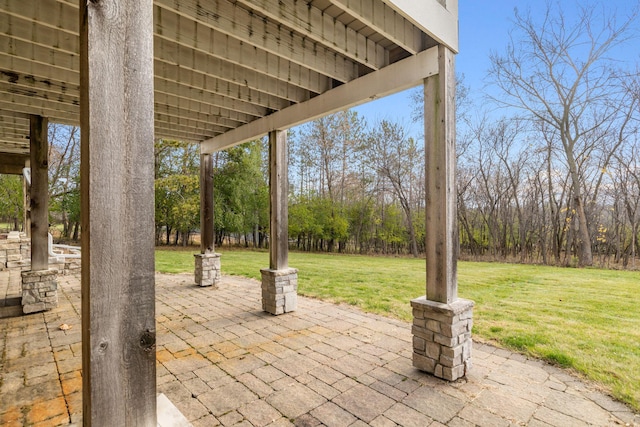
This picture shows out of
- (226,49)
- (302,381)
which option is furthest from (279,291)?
(226,49)

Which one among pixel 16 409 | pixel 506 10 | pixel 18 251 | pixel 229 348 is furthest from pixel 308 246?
pixel 16 409

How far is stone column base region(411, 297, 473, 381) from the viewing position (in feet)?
8.22

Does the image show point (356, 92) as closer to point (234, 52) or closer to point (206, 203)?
point (234, 52)

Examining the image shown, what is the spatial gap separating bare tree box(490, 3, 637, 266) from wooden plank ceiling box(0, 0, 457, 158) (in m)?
10.2

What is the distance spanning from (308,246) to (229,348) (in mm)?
13051

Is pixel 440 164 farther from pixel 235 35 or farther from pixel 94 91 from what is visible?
pixel 94 91

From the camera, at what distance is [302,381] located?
8.35ft

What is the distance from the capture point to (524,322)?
12.8 ft

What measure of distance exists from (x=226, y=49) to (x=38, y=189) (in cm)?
335

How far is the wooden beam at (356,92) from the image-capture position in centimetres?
279

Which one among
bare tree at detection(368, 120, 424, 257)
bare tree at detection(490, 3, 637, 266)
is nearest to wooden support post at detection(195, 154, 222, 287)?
bare tree at detection(368, 120, 424, 257)

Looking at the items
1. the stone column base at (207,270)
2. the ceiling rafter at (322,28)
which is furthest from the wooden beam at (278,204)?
the stone column base at (207,270)

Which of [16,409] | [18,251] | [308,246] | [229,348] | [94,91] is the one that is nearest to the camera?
[94,91]

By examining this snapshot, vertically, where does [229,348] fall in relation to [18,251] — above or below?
below
